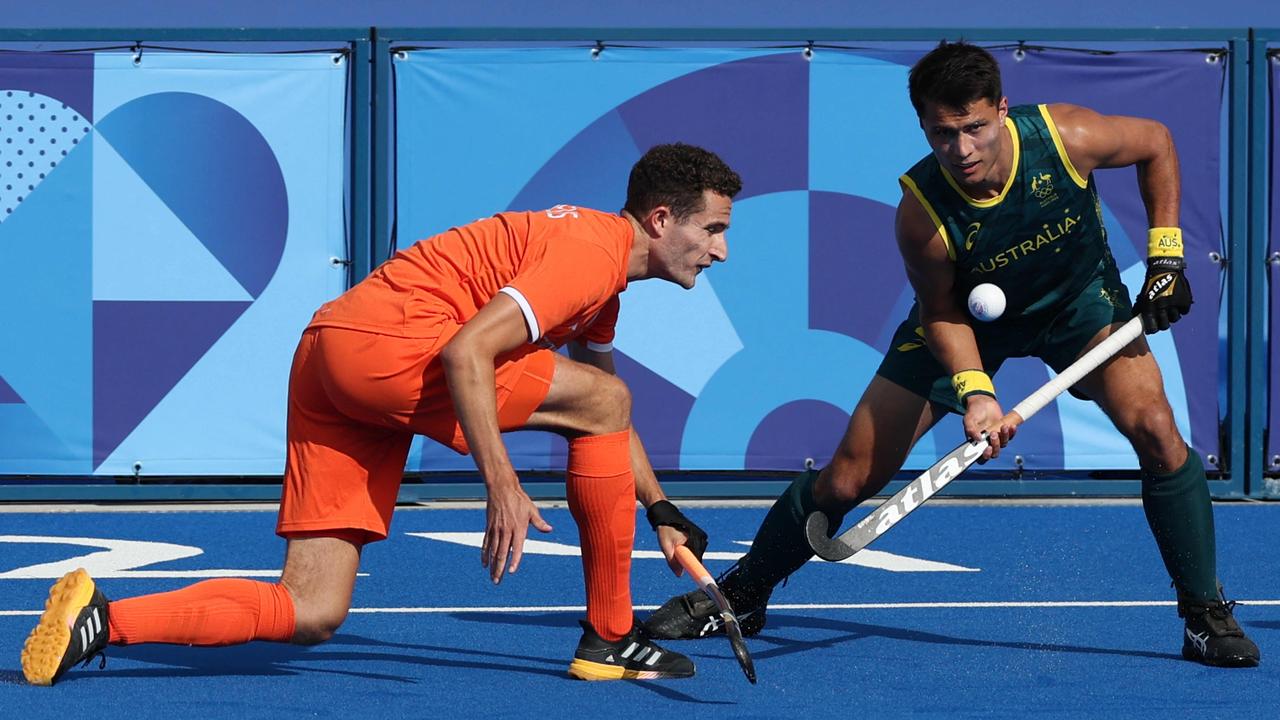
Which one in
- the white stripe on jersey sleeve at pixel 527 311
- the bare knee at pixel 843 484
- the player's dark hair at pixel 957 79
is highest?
the player's dark hair at pixel 957 79

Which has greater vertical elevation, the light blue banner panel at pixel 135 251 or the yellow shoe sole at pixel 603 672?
the light blue banner panel at pixel 135 251

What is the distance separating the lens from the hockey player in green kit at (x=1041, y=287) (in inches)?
182

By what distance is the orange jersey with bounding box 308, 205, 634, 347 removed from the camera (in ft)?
13.5

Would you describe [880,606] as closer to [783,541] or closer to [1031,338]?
[783,541]

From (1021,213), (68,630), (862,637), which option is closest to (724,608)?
(862,637)

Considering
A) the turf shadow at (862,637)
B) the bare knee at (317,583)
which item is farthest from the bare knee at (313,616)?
the turf shadow at (862,637)

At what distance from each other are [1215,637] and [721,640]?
1378 millimetres

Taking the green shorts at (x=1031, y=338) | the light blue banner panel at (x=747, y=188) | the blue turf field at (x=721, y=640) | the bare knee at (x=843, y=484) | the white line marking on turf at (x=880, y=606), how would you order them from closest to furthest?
the blue turf field at (x=721, y=640), the green shorts at (x=1031, y=338), the bare knee at (x=843, y=484), the white line marking on turf at (x=880, y=606), the light blue banner panel at (x=747, y=188)

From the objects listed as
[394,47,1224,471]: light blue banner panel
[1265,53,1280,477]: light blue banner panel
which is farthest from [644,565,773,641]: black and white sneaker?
[1265,53,1280,477]: light blue banner panel

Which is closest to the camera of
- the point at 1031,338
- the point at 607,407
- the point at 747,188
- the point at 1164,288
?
the point at 607,407

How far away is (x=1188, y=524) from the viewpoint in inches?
189

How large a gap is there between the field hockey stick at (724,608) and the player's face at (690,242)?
681 millimetres

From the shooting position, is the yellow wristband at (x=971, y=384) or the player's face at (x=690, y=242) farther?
the yellow wristband at (x=971, y=384)

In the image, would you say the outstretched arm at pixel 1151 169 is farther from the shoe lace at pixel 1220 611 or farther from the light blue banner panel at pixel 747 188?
the light blue banner panel at pixel 747 188
